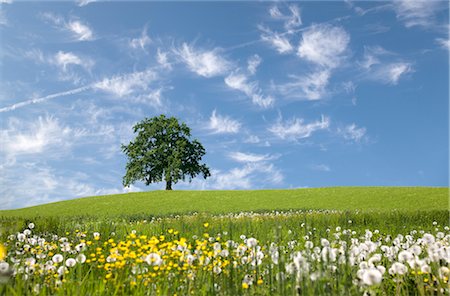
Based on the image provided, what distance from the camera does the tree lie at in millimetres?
58125

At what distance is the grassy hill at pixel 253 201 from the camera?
1253 inches

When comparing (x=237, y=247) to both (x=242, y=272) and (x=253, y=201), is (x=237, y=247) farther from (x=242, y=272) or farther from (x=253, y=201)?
(x=253, y=201)

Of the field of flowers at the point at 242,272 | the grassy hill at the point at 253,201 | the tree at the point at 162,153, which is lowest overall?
the field of flowers at the point at 242,272

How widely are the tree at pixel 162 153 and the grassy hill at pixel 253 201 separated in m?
13.5

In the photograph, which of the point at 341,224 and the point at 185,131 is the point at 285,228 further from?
the point at 185,131

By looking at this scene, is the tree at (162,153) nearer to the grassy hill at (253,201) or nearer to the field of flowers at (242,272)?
the grassy hill at (253,201)

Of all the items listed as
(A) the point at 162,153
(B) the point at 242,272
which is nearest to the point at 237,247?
(B) the point at 242,272

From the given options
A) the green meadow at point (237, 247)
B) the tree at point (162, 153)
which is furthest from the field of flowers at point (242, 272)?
the tree at point (162, 153)

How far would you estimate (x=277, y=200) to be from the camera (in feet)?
122

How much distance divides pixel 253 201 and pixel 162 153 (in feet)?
80.7

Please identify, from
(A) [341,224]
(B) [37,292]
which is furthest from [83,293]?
(A) [341,224]

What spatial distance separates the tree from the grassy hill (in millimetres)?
13535

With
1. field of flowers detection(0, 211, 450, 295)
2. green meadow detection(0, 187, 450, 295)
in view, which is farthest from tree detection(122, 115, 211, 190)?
field of flowers detection(0, 211, 450, 295)

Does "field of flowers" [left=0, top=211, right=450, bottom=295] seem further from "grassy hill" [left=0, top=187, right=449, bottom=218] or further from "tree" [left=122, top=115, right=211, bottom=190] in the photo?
"tree" [left=122, top=115, right=211, bottom=190]
